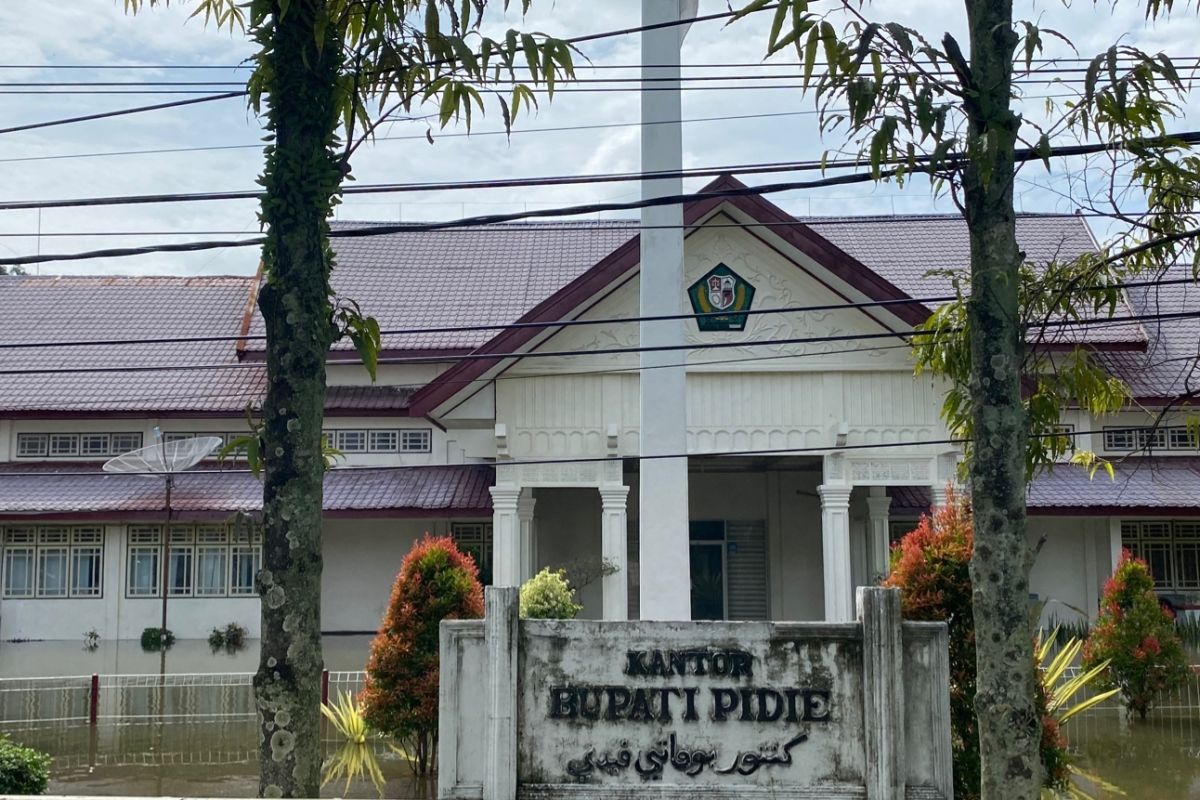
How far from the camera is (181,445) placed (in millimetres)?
21828

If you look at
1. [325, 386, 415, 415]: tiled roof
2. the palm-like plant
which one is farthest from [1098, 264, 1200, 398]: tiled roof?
[325, 386, 415, 415]: tiled roof

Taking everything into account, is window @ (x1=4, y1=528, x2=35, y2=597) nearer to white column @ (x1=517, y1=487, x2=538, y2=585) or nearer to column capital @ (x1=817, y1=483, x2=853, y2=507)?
white column @ (x1=517, y1=487, x2=538, y2=585)

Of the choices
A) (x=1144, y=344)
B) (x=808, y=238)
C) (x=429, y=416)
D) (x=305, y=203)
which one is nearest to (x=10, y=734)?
(x=429, y=416)

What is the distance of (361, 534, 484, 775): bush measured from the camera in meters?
11.3

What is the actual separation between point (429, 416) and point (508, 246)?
10.2 metres

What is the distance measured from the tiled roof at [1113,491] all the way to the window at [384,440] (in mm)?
9771

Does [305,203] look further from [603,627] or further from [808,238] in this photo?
[808,238]

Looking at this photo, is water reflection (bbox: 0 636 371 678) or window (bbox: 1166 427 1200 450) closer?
water reflection (bbox: 0 636 371 678)

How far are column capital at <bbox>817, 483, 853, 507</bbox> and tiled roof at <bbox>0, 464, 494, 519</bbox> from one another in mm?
6182

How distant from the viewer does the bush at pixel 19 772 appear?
8867 millimetres

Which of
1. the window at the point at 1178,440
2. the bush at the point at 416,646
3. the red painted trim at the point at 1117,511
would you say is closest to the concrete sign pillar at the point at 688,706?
the bush at the point at 416,646

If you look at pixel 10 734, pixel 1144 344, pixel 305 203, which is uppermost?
pixel 1144 344

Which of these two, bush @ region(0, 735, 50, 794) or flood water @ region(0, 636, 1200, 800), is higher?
bush @ region(0, 735, 50, 794)

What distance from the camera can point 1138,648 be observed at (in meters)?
15.2
